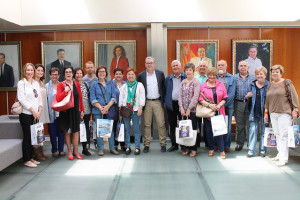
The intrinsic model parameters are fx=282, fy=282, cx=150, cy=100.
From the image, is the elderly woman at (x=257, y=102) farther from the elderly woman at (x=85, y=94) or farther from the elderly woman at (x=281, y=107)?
the elderly woman at (x=85, y=94)

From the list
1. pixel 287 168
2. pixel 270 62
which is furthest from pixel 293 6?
pixel 287 168

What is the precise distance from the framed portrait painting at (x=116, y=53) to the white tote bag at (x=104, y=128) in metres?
2.12

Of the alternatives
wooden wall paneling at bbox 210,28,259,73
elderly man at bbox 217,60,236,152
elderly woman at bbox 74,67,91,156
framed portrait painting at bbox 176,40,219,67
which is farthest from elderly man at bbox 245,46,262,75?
elderly woman at bbox 74,67,91,156

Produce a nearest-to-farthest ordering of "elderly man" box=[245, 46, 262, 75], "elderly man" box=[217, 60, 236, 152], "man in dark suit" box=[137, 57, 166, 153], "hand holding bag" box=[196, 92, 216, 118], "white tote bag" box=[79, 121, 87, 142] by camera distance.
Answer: "hand holding bag" box=[196, 92, 216, 118], "white tote bag" box=[79, 121, 87, 142], "elderly man" box=[217, 60, 236, 152], "man in dark suit" box=[137, 57, 166, 153], "elderly man" box=[245, 46, 262, 75]

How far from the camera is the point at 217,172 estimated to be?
425 cm

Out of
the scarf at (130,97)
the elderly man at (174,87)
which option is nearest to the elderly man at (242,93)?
the elderly man at (174,87)

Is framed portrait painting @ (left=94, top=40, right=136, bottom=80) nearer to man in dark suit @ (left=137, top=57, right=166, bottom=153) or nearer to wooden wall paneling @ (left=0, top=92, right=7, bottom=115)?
man in dark suit @ (left=137, top=57, right=166, bottom=153)

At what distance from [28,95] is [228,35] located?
4.80 metres

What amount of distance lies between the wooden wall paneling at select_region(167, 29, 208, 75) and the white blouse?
3345 millimetres

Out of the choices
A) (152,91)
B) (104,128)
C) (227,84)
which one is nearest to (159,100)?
(152,91)

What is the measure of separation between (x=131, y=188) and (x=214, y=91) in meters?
2.30

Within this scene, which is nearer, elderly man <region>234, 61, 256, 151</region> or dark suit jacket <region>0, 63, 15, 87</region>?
elderly man <region>234, 61, 256, 151</region>

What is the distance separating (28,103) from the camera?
4.41 metres

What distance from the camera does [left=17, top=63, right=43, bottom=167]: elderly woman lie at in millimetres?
4410
